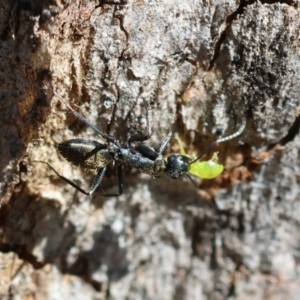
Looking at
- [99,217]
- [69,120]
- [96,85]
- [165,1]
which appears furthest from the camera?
[99,217]

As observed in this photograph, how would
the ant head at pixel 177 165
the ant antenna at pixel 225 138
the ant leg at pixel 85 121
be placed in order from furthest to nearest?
the ant head at pixel 177 165
the ant antenna at pixel 225 138
the ant leg at pixel 85 121

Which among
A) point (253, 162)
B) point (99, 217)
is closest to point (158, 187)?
point (99, 217)

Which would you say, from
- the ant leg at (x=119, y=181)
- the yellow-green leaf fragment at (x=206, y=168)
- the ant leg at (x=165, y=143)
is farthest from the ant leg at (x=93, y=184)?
the yellow-green leaf fragment at (x=206, y=168)

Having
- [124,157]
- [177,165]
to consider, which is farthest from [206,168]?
[124,157]

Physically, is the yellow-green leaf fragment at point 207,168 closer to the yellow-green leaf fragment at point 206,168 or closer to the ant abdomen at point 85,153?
the yellow-green leaf fragment at point 206,168

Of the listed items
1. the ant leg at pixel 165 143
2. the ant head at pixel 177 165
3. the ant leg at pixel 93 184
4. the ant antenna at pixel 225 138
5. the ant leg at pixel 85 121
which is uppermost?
the ant antenna at pixel 225 138

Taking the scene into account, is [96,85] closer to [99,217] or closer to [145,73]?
[145,73]

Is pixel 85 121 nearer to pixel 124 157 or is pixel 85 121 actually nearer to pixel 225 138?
pixel 124 157

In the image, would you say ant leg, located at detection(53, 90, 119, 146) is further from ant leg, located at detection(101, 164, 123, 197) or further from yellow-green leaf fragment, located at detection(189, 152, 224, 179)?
yellow-green leaf fragment, located at detection(189, 152, 224, 179)
